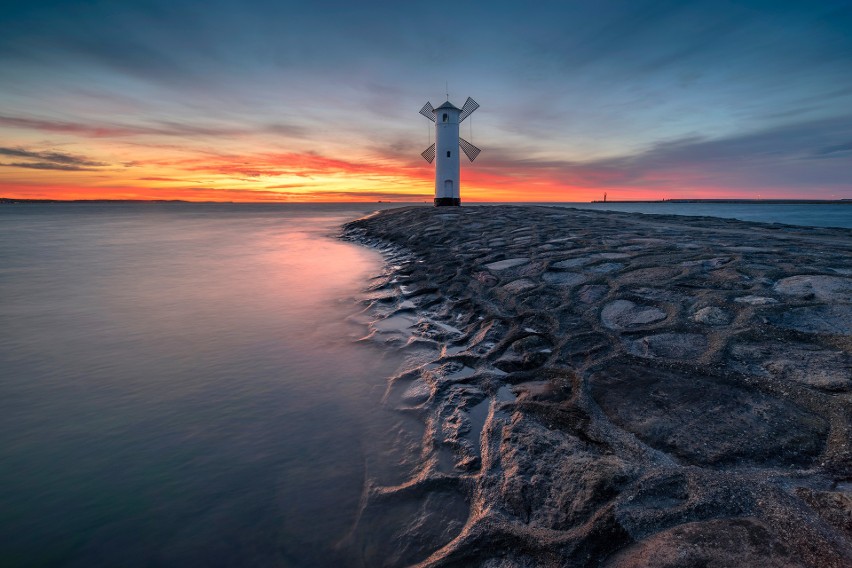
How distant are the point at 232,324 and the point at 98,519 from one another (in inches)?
145

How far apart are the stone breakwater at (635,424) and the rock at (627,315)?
25 mm

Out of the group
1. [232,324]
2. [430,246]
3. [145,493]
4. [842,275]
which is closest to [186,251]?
[430,246]

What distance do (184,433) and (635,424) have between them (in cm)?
299

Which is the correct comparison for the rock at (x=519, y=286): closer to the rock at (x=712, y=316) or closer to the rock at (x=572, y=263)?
the rock at (x=572, y=263)

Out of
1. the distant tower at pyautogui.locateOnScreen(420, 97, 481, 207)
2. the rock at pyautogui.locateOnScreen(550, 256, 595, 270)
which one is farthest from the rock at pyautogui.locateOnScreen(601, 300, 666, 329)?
the distant tower at pyautogui.locateOnScreen(420, 97, 481, 207)

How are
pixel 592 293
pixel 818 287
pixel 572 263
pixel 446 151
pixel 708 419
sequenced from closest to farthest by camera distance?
pixel 708 419, pixel 818 287, pixel 592 293, pixel 572 263, pixel 446 151

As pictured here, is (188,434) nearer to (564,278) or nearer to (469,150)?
(564,278)

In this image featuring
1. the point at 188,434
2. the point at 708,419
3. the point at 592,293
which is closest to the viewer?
the point at 708,419


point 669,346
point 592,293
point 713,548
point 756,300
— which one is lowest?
point 713,548

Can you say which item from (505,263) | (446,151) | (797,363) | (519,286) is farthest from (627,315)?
(446,151)

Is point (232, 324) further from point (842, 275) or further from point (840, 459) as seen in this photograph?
point (842, 275)

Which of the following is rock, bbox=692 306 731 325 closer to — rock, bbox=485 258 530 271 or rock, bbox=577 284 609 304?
rock, bbox=577 284 609 304

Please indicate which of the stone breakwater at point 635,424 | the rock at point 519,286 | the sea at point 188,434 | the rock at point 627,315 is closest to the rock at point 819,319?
the stone breakwater at point 635,424

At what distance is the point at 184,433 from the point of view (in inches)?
112
